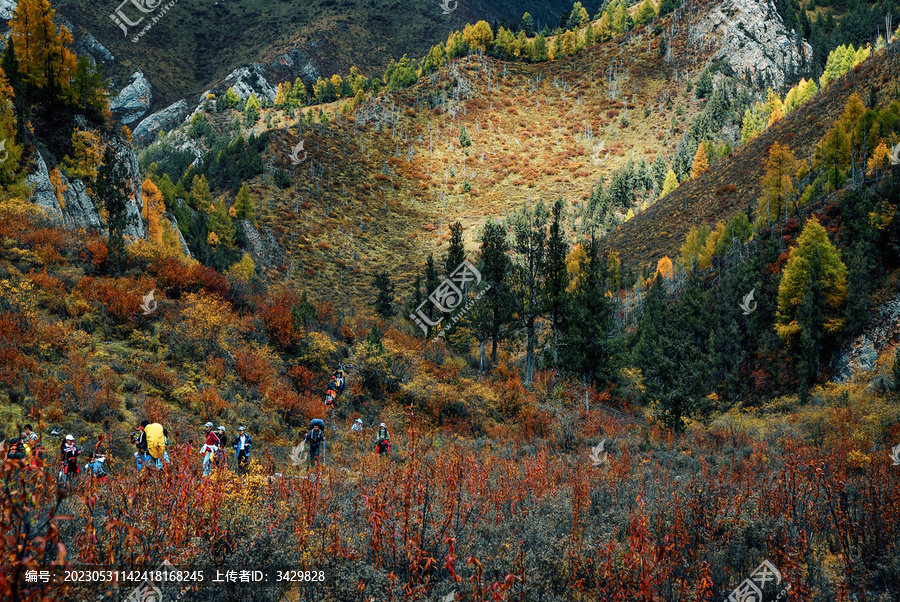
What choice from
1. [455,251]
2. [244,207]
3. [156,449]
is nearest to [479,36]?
[244,207]

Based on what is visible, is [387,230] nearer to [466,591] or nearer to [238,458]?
[238,458]

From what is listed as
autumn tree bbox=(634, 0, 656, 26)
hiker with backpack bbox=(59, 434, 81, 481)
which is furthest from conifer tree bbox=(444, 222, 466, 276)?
autumn tree bbox=(634, 0, 656, 26)

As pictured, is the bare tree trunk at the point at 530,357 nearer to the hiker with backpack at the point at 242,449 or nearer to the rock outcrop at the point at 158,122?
the hiker with backpack at the point at 242,449

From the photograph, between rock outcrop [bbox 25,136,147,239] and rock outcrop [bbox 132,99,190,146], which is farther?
rock outcrop [bbox 132,99,190,146]

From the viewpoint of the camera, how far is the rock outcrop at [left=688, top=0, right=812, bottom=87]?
123m

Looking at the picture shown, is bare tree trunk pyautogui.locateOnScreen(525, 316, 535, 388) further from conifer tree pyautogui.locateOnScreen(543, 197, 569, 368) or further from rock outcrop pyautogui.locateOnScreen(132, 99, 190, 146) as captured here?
rock outcrop pyautogui.locateOnScreen(132, 99, 190, 146)

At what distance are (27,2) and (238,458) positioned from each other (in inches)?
Answer: 1717

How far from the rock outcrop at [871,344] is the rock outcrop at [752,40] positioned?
120950mm

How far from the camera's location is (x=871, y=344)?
27750 millimetres

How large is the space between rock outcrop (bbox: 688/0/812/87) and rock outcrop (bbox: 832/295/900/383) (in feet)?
397

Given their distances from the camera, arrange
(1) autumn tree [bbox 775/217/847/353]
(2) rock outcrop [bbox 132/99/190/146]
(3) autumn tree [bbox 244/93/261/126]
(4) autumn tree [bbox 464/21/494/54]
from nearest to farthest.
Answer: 1. (1) autumn tree [bbox 775/217/847/353]
2. (3) autumn tree [bbox 244/93/261/126]
3. (4) autumn tree [bbox 464/21/494/54]
4. (2) rock outcrop [bbox 132/99/190/146]

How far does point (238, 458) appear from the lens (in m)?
10.9

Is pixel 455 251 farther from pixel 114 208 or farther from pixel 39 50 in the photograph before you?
pixel 39 50

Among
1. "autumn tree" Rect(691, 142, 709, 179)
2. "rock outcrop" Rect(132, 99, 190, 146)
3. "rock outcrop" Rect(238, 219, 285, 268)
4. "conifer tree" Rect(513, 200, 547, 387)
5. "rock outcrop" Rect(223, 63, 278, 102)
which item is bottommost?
"conifer tree" Rect(513, 200, 547, 387)
